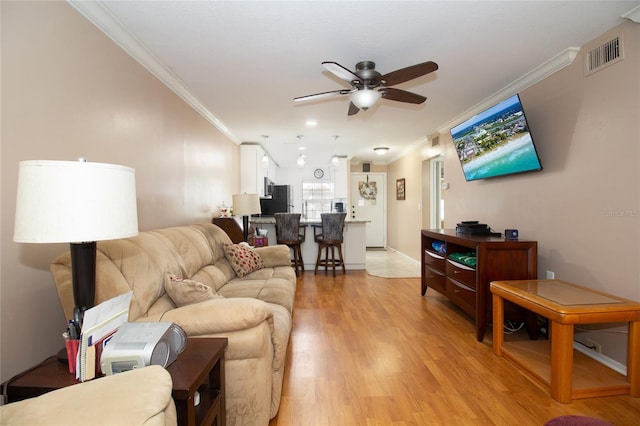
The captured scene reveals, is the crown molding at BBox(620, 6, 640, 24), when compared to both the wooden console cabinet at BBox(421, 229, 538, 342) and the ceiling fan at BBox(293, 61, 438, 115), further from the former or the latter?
the wooden console cabinet at BBox(421, 229, 538, 342)

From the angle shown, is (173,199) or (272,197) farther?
(272,197)

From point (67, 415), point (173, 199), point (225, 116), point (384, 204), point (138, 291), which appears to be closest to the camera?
point (67, 415)

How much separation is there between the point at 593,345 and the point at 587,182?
1.23 metres

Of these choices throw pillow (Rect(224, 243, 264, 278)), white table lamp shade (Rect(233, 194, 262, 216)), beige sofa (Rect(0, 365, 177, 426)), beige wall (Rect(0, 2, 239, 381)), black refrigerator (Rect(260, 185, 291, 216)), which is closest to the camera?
beige sofa (Rect(0, 365, 177, 426))

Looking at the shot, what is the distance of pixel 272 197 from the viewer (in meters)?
6.11

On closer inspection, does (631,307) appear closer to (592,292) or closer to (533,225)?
(592,292)

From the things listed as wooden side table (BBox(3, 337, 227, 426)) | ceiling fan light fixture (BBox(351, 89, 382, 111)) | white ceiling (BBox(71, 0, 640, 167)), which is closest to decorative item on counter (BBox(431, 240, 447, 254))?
white ceiling (BBox(71, 0, 640, 167))

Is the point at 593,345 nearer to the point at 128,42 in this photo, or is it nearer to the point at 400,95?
the point at 400,95

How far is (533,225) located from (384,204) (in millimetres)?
5288

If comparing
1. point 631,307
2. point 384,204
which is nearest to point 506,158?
point 631,307

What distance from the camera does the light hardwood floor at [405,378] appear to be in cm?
170

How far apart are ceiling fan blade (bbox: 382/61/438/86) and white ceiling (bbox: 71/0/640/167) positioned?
0.89 feet

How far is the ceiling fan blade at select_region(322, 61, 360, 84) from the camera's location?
1969 mm

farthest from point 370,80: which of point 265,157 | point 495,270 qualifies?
point 265,157
